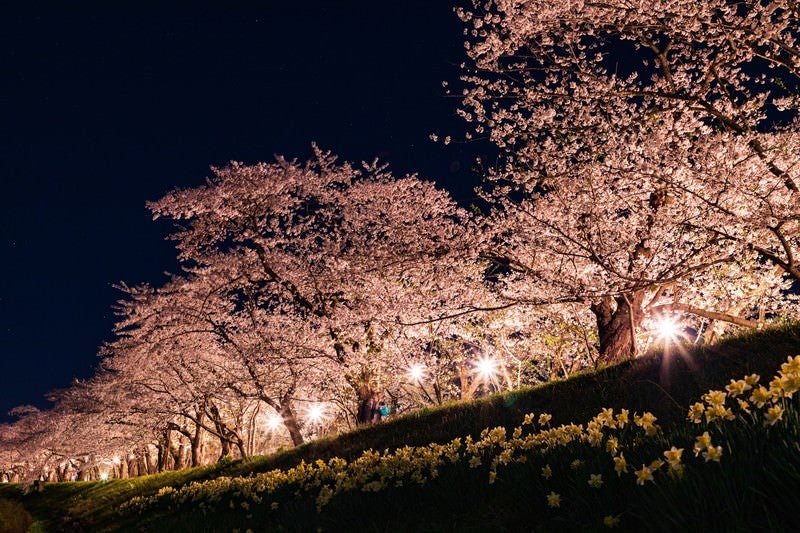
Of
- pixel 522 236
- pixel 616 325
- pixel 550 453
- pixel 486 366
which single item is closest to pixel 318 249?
pixel 522 236

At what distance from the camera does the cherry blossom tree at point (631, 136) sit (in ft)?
34.1

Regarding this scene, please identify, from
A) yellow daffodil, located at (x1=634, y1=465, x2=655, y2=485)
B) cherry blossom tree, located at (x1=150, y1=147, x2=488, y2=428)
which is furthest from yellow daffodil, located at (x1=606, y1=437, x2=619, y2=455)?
cherry blossom tree, located at (x1=150, y1=147, x2=488, y2=428)

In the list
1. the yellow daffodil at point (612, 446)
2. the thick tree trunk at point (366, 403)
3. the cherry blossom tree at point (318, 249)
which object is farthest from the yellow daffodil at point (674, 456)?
the thick tree trunk at point (366, 403)

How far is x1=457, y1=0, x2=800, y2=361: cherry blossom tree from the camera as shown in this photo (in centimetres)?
1040

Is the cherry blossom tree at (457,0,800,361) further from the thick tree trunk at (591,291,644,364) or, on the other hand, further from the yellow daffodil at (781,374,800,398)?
the yellow daffodil at (781,374,800,398)

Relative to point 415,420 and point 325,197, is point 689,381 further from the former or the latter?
point 325,197

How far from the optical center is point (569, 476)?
330cm

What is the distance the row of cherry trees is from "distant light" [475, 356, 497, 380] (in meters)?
0.18

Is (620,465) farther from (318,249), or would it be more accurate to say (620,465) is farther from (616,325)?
(318,249)

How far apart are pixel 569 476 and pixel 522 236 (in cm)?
1142

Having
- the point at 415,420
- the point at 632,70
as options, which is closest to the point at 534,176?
the point at 632,70

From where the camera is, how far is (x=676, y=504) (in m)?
2.42

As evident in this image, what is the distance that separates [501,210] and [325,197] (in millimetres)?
9334

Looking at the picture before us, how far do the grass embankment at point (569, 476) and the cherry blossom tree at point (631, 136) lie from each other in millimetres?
2865
